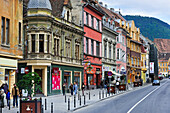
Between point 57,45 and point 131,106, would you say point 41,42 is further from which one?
point 131,106

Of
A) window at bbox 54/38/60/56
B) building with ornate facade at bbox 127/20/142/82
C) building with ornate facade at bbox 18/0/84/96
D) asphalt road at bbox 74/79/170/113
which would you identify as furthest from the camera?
building with ornate facade at bbox 127/20/142/82

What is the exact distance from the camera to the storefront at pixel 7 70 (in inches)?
1044

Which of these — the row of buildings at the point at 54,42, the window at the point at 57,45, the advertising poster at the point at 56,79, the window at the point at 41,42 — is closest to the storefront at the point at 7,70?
the row of buildings at the point at 54,42

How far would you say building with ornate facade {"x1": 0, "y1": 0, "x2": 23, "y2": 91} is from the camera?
26422 mm

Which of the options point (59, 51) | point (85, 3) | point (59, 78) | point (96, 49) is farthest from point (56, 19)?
point (96, 49)

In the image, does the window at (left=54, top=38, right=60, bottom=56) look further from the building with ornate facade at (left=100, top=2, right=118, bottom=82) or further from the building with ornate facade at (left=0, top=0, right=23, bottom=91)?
the building with ornate facade at (left=100, top=2, right=118, bottom=82)

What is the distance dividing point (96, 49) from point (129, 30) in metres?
28.7

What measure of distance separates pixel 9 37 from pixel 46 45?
32.5 feet

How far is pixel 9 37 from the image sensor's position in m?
27.2

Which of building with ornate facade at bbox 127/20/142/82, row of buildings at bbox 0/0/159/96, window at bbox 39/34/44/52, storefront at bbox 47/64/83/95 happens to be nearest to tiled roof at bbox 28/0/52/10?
row of buildings at bbox 0/0/159/96

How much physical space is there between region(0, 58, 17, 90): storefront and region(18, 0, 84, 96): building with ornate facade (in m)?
7.60

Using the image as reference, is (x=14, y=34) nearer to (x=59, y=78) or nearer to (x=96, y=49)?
(x=59, y=78)

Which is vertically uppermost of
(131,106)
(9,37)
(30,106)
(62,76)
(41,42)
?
(41,42)

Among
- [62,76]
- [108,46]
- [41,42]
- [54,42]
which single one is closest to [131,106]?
[41,42]
